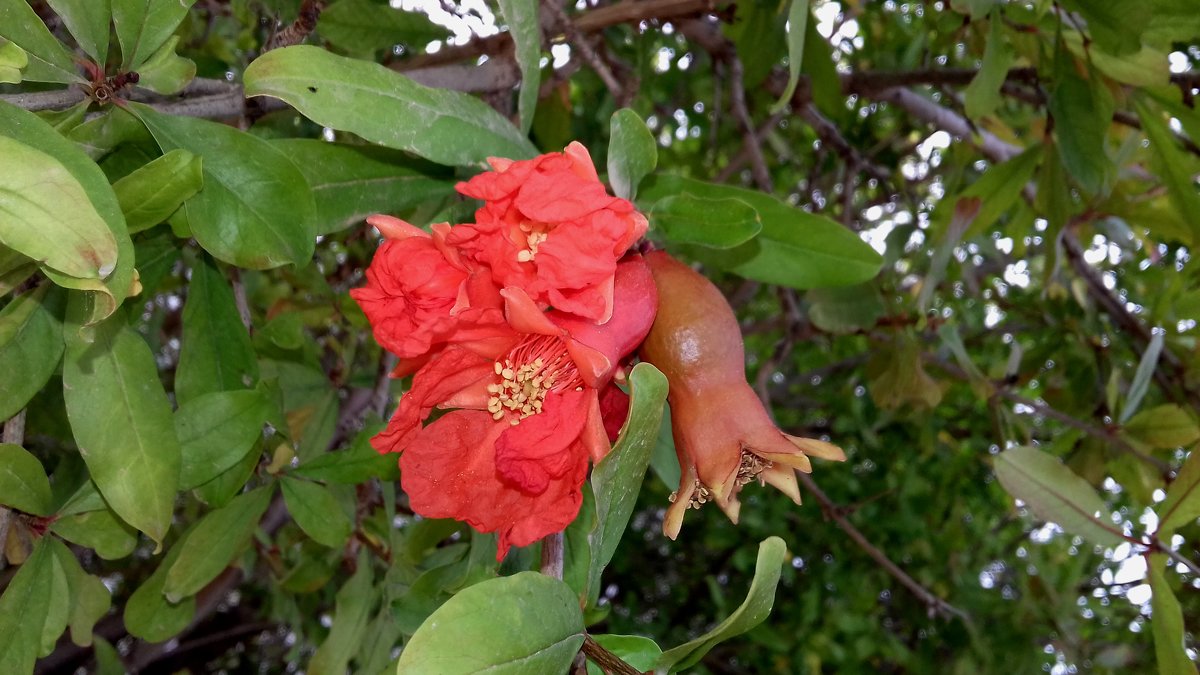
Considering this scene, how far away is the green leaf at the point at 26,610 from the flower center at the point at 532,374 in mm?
518

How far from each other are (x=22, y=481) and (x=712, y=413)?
26.6 inches

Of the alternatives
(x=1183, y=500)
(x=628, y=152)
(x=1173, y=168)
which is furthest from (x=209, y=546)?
(x=1173, y=168)

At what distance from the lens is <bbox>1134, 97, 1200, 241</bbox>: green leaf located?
1.36m

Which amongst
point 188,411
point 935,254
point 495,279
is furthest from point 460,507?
point 935,254

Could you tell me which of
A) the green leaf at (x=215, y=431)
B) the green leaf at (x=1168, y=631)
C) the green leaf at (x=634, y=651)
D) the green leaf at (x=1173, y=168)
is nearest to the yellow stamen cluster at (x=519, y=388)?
the green leaf at (x=634, y=651)

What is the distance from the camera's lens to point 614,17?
126cm

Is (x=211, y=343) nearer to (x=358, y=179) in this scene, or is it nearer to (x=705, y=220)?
(x=358, y=179)

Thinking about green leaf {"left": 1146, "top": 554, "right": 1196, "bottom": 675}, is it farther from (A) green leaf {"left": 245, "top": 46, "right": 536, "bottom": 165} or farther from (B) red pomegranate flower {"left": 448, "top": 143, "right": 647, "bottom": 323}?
(A) green leaf {"left": 245, "top": 46, "right": 536, "bottom": 165}

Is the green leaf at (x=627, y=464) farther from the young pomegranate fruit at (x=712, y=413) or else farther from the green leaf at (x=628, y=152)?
the green leaf at (x=628, y=152)

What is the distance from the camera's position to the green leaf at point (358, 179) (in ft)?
3.03

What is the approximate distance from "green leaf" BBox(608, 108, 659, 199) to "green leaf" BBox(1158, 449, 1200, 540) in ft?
2.30

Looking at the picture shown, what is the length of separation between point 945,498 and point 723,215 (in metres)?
2.29

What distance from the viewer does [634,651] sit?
779 mm

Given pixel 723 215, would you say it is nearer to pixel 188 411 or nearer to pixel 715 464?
pixel 715 464
